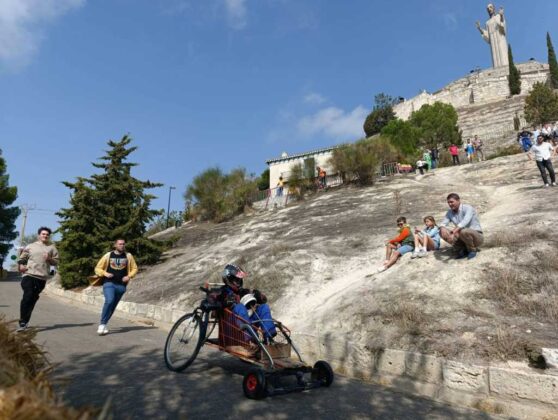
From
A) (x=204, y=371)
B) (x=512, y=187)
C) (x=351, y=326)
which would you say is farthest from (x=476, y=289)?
(x=512, y=187)

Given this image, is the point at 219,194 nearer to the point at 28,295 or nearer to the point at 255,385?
the point at 28,295

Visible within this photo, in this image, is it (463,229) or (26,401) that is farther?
(463,229)

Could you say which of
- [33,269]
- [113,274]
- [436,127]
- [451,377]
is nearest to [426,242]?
[451,377]

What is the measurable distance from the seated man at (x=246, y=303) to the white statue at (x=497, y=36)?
86355 mm

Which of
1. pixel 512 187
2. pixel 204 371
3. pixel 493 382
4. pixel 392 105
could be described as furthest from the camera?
pixel 392 105

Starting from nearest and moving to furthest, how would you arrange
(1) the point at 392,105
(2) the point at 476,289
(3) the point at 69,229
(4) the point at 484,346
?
(4) the point at 484,346
(2) the point at 476,289
(3) the point at 69,229
(1) the point at 392,105

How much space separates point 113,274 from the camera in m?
7.37

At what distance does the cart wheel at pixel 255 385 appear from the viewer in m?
3.80

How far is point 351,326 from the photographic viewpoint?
5980 mm

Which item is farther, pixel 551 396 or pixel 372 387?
pixel 372 387

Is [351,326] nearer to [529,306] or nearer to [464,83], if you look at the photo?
[529,306]

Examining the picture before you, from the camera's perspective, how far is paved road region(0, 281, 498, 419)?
11.4 ft

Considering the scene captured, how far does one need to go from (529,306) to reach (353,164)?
19148 millimetres

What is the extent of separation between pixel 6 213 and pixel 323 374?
3819cm
